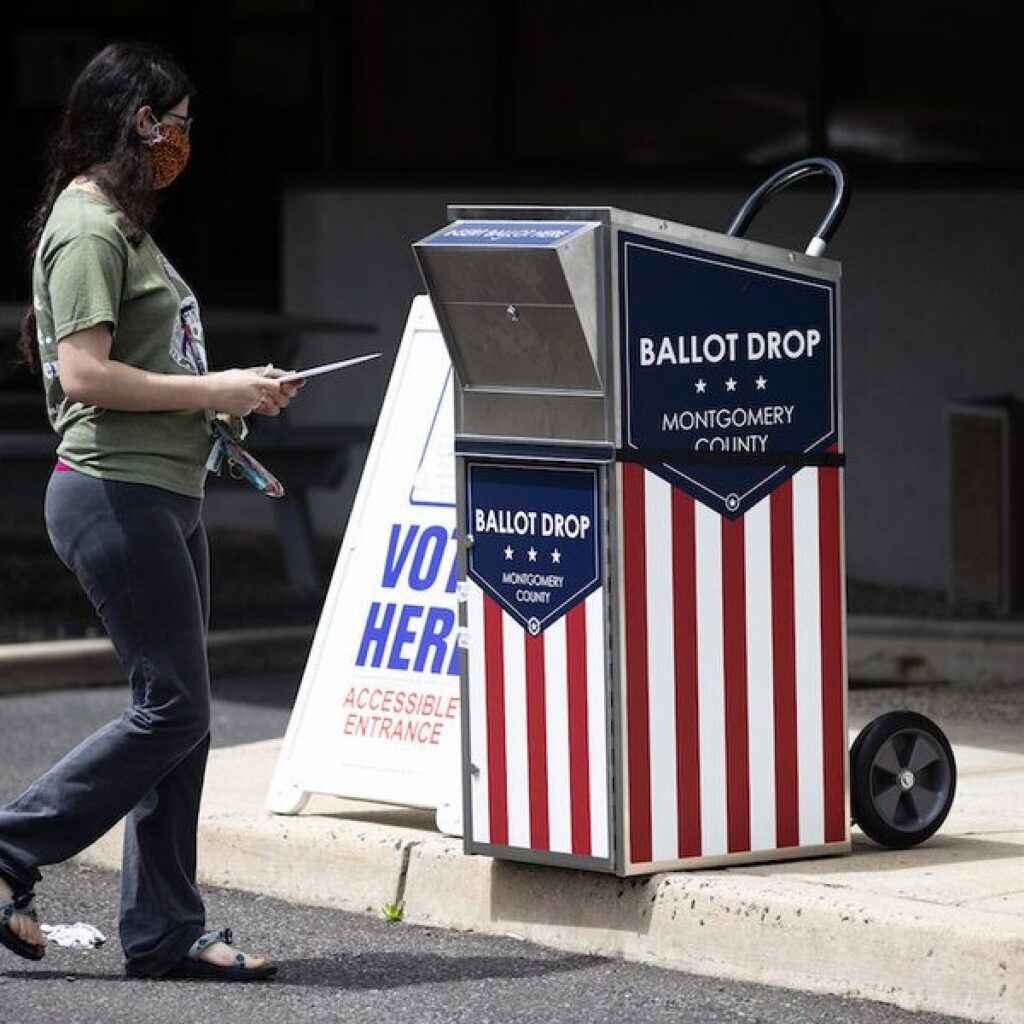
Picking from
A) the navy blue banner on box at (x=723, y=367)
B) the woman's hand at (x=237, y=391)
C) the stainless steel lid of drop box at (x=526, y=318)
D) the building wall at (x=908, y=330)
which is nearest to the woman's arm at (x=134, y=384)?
the woman's hand at (x=237, y=391)

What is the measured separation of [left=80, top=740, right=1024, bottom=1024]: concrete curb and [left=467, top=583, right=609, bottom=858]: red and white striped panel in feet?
0.53

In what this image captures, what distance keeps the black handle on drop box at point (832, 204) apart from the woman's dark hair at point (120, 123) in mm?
1295

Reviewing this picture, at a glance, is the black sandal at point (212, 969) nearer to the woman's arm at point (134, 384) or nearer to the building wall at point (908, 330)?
the woman's arm at point (134, 384)

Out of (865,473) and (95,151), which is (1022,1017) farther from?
(865,473)

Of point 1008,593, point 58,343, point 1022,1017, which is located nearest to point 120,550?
point 58,343

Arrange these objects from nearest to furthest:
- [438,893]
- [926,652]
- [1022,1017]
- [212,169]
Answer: [1022,1017] → [438,893] → [926,652] → [212,169]

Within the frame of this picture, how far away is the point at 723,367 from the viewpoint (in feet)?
19.1

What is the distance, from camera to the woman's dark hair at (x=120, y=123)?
18.0ft

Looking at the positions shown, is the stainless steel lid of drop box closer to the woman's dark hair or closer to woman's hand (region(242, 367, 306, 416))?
woman's hand (region(242, 367, 306, 416))

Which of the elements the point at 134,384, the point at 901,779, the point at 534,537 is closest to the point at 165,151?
the point at 134,384

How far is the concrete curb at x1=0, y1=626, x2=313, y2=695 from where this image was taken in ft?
33.8

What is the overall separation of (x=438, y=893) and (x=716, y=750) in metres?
0.82

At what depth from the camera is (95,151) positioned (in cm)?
553

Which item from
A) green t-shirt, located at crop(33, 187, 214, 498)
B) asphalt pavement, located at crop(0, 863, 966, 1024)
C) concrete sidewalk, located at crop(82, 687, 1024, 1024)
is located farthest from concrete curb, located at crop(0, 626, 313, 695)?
green t-shirt, located at crop(33, 187, 214, 498)
